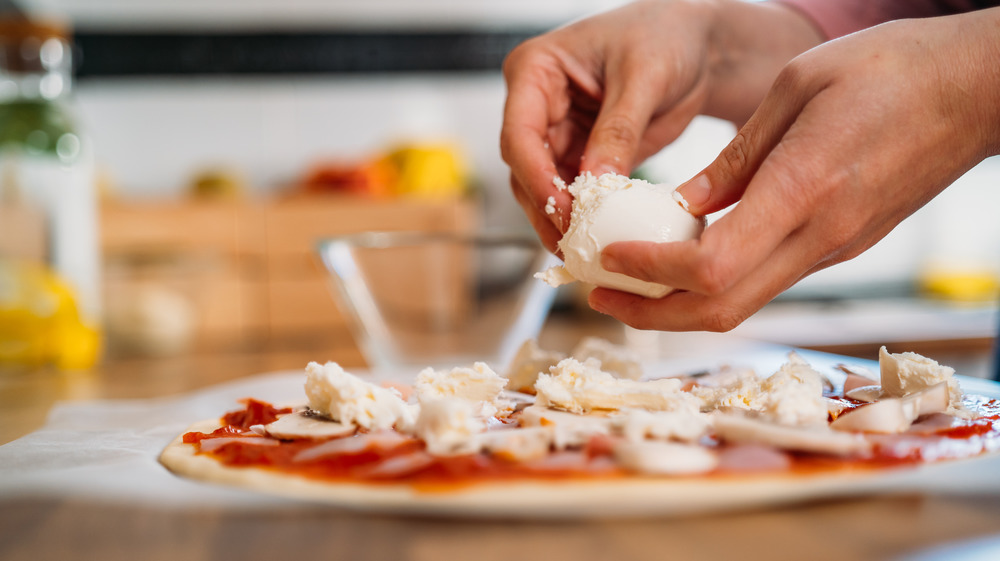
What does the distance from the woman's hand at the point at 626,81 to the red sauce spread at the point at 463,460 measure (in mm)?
305

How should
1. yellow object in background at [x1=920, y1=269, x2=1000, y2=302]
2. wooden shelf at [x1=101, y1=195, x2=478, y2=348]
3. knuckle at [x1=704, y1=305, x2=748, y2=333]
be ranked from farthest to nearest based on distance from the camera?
1. yellow object in background at [x1=920, y1=269, x2=1000, y2=302]
2. wooden shelf at [x1=101, y1=195, x2=478, y2=348]
3. knuckle at [x1=704, y1=305, x2=748, y2=333]

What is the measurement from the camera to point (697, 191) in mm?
669

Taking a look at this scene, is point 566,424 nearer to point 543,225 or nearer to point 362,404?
point 362,404

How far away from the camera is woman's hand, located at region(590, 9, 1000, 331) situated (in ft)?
1.89

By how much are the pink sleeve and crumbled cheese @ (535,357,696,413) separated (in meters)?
0.68

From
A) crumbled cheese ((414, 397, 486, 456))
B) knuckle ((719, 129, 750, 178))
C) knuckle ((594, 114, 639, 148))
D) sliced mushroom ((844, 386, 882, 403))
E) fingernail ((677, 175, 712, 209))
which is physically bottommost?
crumbled cheese ((414, 397, 486, 456))

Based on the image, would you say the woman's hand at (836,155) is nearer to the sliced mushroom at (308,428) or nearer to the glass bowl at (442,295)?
the sliced mushroom at (308,428)

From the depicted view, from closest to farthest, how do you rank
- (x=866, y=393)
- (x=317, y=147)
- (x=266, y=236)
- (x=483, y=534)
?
(x=483, y=534) → (x=866, y=393) → (x=266, y=236) → (x=317, y=147)

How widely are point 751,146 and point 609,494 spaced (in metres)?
0.33

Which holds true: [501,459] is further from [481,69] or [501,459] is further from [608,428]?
[481,69]

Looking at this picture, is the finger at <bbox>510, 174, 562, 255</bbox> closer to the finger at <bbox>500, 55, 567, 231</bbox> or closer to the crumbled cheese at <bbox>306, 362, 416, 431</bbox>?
the finger at <bbox>500, 55, 567, 231</bbox>

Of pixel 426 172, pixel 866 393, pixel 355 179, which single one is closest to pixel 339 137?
pixel 355 179

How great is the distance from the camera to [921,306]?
9.97 feet

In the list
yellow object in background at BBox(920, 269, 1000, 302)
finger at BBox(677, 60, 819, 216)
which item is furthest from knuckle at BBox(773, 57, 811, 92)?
yellow object in background at BBox(920, 269, 1000, 302)
